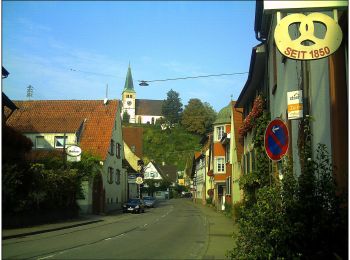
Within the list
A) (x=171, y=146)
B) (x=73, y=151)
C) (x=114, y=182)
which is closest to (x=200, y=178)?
(x=114, y=182)

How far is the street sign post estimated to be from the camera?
838 centimetres

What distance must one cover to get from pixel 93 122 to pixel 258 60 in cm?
2701

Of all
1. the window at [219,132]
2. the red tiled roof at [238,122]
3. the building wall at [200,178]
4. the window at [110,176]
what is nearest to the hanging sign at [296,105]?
the red tiled roof at [238,122]

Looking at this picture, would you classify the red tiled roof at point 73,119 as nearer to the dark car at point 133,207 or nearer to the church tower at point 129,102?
the dark car at point 133,207

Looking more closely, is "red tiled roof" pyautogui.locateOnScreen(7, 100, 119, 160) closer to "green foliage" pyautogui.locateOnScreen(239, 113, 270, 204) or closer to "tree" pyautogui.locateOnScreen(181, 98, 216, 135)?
"green foliage" pyautogui.locateOnScreen(239, 113, 270, 204)

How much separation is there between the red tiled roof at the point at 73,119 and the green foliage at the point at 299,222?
33470mm

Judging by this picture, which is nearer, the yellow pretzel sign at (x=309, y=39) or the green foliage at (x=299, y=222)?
the green foliage at (x=299, y=222)

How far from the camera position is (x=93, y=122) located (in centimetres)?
4434

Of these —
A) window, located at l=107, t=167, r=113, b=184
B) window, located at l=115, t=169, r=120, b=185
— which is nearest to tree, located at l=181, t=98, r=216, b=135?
window, located at l=115, t=169, r=120, b=185

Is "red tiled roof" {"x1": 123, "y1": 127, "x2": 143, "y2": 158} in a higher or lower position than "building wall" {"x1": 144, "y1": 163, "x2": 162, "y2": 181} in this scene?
higher

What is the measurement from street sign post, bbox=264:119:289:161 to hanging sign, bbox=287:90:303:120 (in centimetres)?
96

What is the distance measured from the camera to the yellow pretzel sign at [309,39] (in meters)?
7.07

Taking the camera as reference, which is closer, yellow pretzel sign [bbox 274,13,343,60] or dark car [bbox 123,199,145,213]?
yellow pretzel sign [bbox 274,13,343,60]

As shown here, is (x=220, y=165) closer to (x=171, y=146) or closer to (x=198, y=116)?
(x=198, y=116)
